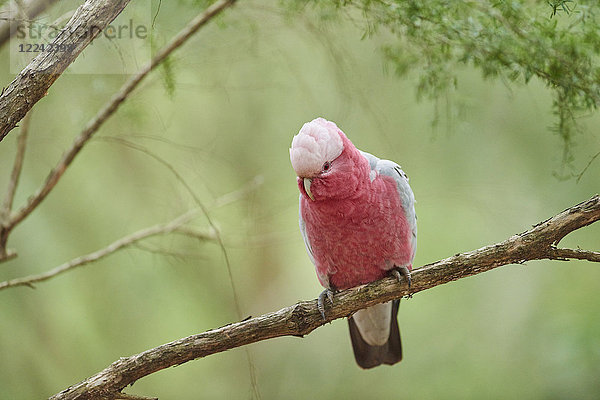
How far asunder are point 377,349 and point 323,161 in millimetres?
946

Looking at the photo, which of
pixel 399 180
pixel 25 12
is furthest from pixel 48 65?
pixel 399 180

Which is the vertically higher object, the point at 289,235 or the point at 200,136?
the point at 200,136

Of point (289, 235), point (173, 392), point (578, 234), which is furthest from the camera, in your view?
point (173, 392)

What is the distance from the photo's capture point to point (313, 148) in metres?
1.51

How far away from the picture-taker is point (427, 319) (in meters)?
3.84

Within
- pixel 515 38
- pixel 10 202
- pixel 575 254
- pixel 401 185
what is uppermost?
pixel 10 202

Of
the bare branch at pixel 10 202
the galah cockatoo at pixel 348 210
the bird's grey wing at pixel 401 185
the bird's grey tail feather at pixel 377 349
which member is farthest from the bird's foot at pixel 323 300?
the bare branch at pixel 10 202

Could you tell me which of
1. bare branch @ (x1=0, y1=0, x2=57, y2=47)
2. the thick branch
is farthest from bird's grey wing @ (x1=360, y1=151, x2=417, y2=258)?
bare branch @ (x1=0, y1=0, x2=57, y2=47)

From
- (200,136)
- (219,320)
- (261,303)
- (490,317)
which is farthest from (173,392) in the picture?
(490,317)

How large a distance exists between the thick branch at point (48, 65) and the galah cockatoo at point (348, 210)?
0.57 metres

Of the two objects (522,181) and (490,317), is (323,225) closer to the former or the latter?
(522,181)

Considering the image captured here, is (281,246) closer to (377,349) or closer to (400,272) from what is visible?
(377,349)

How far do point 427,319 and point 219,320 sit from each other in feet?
4.49

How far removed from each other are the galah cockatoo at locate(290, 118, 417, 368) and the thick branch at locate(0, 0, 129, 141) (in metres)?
0.57
